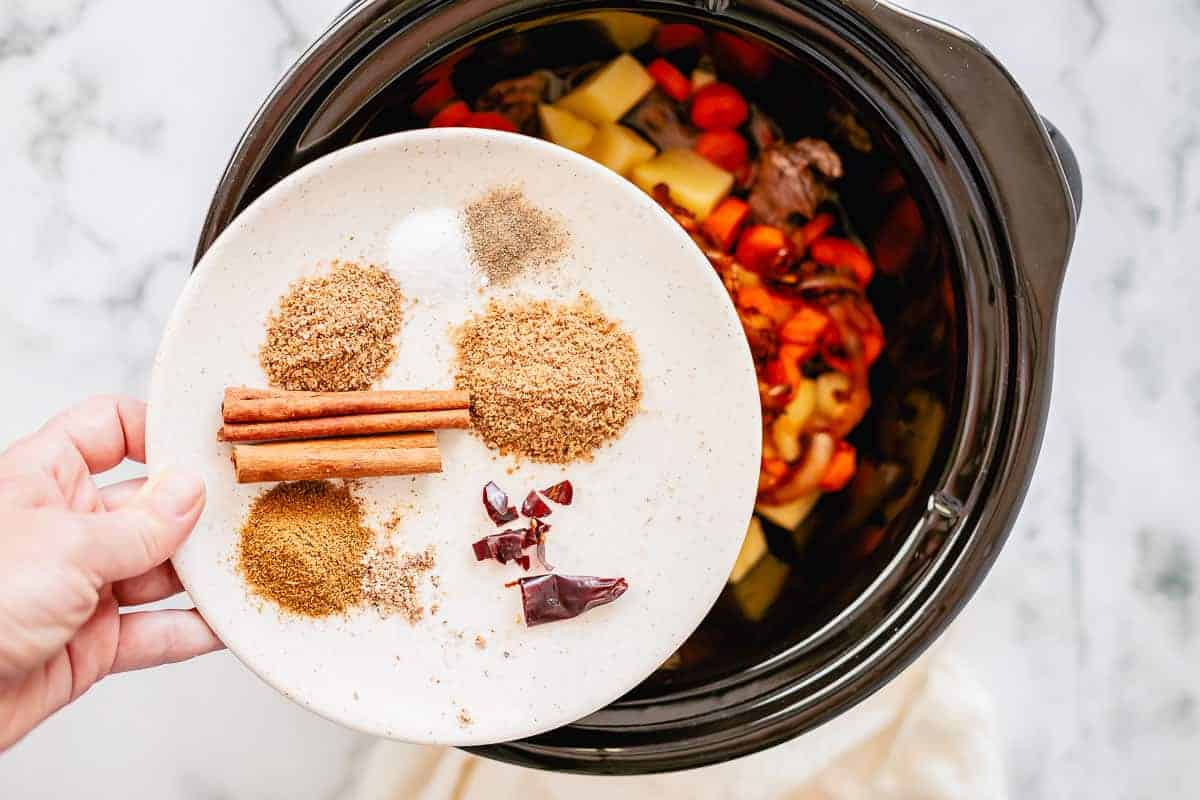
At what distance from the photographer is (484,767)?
1538mm

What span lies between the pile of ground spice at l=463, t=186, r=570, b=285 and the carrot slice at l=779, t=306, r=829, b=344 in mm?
471

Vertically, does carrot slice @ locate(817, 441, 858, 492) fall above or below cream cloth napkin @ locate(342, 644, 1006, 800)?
above

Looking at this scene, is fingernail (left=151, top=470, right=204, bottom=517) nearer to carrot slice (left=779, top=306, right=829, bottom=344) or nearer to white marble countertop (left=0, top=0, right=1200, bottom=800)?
white marble countertop (left=0, top=0, right=1200, bottom=800)

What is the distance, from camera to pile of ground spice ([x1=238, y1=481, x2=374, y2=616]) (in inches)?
45.6

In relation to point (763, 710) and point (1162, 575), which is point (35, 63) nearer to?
point (763, 710)

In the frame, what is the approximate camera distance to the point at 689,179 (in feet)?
4.95

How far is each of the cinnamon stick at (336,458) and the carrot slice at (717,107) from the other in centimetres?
66

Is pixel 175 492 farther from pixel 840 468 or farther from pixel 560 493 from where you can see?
pixel 840 468

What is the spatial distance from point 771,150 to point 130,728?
50.4 inches

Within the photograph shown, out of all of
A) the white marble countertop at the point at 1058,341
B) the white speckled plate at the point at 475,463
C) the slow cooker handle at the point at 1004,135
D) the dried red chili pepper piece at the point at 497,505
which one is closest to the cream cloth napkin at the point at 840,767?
the white marble countertop at the point at 1058,341

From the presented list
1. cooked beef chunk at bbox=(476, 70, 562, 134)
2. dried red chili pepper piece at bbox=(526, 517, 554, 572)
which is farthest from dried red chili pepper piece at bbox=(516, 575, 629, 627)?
cooked beef chunk at bbox=(476, 70, 562, 134)

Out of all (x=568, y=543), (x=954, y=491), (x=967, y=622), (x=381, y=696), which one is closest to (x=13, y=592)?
(x=381, y=696)

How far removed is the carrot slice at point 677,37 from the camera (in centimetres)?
142

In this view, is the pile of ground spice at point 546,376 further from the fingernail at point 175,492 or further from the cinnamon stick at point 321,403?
the fingernail at point 175,492
